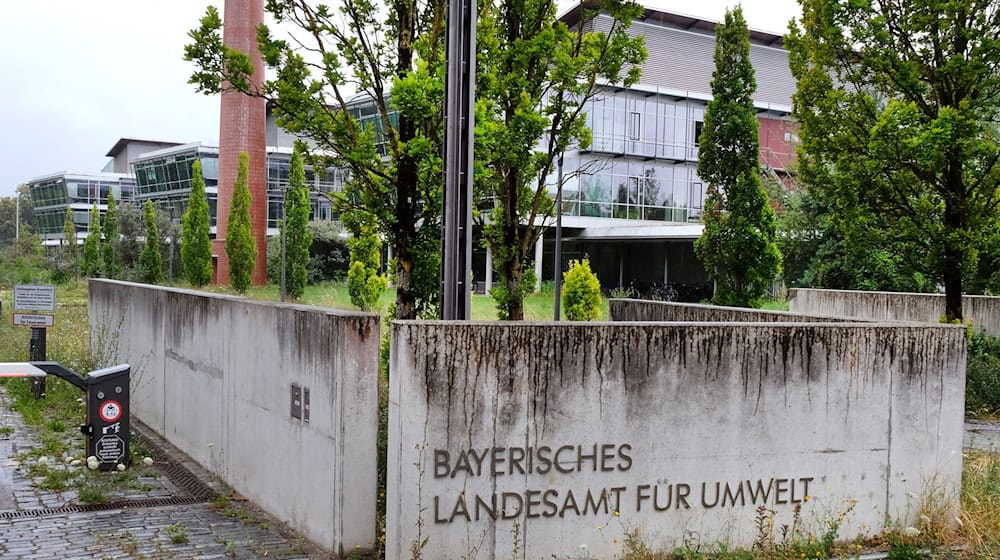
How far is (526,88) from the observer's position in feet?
41.8

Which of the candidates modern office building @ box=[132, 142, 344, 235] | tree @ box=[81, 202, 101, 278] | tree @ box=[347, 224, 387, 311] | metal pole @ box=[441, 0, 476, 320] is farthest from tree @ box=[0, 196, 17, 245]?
metal pole @ box=[441, 0, 476, 320]

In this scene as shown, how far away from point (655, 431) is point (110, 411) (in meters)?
5.80

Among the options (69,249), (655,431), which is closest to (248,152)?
(69,249)

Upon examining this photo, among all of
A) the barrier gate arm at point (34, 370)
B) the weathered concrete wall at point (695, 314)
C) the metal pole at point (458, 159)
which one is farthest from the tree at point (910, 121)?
the barrier gate arm at point (34, 370)

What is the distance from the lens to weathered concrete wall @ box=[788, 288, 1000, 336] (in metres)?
17.6

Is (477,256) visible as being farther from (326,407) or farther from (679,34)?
(326,407)

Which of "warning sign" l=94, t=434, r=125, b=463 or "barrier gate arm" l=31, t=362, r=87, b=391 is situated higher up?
"barrier gate arm" l=31, t=362, r=87, b=391

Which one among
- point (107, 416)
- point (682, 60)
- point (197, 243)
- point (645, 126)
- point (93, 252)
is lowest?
point (107, 416)

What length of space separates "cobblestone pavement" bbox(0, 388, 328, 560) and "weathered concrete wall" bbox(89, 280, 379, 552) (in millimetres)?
252

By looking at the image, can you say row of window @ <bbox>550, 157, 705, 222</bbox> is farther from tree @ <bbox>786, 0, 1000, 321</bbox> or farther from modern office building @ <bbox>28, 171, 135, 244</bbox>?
modern office building @ <bbox>28, 171, 135, 244</bbox>

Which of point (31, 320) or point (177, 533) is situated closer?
point (177, 533)

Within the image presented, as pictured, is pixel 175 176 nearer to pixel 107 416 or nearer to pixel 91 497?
pixel 107 416

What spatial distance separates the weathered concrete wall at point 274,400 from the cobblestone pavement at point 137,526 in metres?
0.25

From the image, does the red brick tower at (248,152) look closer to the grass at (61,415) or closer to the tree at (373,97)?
the grass at (61,415)
